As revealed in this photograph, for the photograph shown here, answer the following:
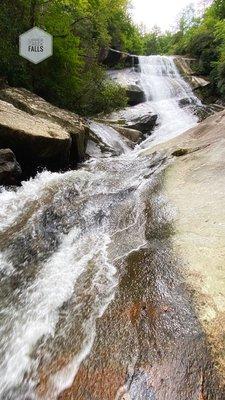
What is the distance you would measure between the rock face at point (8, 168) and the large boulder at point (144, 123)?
23.2 feet

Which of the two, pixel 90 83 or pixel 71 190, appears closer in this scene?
pixel 71 190

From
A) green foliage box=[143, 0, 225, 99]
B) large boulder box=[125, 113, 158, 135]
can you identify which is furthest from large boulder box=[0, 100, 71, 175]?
green foliage box=[143, 0, 225, 99]

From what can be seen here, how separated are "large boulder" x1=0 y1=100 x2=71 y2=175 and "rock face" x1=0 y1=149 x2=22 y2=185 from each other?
0.39 m

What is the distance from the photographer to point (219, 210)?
3.43 m

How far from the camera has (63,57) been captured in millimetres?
10203

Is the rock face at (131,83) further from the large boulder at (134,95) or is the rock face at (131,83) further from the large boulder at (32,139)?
the large boulder at (32,139)

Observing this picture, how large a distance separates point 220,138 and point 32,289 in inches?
185

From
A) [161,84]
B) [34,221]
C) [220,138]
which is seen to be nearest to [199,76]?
[161,84]

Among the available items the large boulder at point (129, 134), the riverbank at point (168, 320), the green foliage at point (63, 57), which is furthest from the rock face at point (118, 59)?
the riverbank at point (168, 320)

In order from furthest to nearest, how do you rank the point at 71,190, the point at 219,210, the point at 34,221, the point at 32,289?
the point at 71,190 < the point at 34,221 < the point at 219,210 < the point at 32,289

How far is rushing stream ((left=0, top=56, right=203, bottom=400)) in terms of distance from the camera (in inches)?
87.7

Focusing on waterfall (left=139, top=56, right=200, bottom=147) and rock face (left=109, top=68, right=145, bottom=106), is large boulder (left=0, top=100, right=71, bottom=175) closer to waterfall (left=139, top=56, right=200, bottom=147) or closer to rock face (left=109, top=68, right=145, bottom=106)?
waterfall (left=139, top=56, right=200, bottom=147)

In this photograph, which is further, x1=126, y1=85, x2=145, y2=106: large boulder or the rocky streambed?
x1=126, y1=85, x2=145, y2=106: large boulder

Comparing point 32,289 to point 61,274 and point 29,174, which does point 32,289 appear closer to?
point 61,274
